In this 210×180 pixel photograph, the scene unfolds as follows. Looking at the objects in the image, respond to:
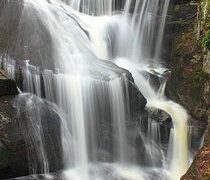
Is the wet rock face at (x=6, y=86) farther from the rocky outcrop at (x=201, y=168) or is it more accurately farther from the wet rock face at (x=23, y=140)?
the rocky outcrop at (x=201, y=168)

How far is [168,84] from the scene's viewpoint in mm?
15367

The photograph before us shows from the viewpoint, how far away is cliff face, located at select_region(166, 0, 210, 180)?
1431 cm

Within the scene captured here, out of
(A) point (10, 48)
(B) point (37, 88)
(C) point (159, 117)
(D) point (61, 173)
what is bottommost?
(D) point (61, 173)

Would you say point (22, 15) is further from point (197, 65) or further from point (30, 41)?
point (197, 65)

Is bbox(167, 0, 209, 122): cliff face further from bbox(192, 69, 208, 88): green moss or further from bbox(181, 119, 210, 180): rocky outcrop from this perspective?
bbox(181, 119, 210, 180): rocky outcrop

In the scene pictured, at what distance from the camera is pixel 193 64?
15.0 metres

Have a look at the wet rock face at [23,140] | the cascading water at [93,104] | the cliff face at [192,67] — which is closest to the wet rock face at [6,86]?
the wet rock face at [23,140]

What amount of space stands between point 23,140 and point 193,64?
6.10 m

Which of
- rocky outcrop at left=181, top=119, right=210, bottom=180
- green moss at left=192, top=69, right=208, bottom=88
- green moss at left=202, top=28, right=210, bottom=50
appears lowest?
rocky outcrop at left=181, top=119, right=210, bottom=180

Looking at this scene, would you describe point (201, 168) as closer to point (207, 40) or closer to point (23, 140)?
point (207, 40)

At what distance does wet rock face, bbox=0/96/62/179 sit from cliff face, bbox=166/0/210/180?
4.09 m

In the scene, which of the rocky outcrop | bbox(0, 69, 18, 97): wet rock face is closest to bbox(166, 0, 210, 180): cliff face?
the rocky outcrop

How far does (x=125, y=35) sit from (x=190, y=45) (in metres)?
2.65

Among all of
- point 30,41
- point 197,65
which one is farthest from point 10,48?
point 197,65
